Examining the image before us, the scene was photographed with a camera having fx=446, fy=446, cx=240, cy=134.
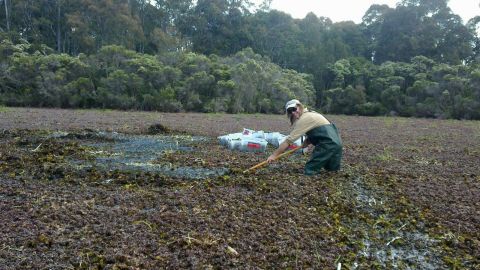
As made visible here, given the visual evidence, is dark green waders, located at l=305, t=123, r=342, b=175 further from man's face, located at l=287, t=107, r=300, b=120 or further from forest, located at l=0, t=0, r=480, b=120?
forest, located at l=0, t=0, r=480, b=120

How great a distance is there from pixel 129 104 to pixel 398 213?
2070 cm

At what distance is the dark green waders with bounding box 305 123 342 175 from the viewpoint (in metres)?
6.24

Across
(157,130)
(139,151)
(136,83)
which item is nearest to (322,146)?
(139,151)

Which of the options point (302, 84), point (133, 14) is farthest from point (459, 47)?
point (133, 14)

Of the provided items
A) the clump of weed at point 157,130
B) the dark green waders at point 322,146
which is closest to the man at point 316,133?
the dark green waders at point 322,146

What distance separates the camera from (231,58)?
28.7m

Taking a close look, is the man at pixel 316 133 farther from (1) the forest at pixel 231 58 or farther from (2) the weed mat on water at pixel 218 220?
(1) the forest at pixel 231 58

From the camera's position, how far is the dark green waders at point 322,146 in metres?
6.24

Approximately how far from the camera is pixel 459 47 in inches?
1313

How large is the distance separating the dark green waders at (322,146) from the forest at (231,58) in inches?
715

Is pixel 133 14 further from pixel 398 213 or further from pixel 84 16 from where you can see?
pixel 398 213

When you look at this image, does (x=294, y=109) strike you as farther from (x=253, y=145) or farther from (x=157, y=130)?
(x=157, y=130)

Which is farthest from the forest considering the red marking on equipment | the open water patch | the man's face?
the man's face

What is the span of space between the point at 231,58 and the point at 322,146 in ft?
75.5
